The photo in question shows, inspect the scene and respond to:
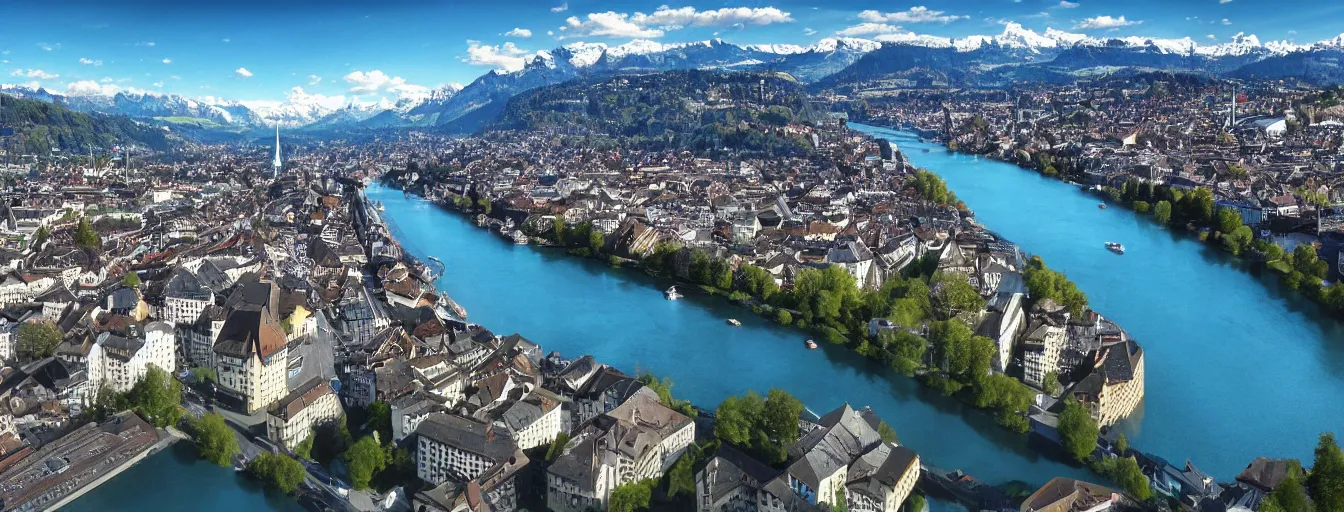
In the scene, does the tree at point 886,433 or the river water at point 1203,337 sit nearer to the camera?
the tree at point 886,433

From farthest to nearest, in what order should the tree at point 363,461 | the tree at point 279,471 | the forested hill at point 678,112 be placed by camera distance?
1. the forested hill at point 678,112
2. the tree at point 279,471
3. the tree at point 363,461

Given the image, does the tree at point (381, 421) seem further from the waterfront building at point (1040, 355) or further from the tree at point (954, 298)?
the tree at point (954, 298)

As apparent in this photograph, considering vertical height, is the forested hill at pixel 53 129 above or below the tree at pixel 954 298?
above

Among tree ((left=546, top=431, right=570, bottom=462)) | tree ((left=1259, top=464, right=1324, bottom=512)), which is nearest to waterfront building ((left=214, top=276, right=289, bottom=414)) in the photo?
tree ((left=546, top=431, right=570, bottom=462))

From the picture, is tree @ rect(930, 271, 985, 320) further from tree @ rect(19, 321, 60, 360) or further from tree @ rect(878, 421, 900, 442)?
tree @ rect(19, 321, 60, 360)

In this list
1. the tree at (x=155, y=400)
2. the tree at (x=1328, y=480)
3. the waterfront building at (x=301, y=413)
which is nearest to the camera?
the tree at (x=1328, y=480)

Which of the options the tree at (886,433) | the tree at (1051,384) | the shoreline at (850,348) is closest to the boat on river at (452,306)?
the shoreline at (850,348)

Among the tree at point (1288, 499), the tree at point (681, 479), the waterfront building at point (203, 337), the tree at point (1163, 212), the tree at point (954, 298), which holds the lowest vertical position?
the tree at point (681, 479)
